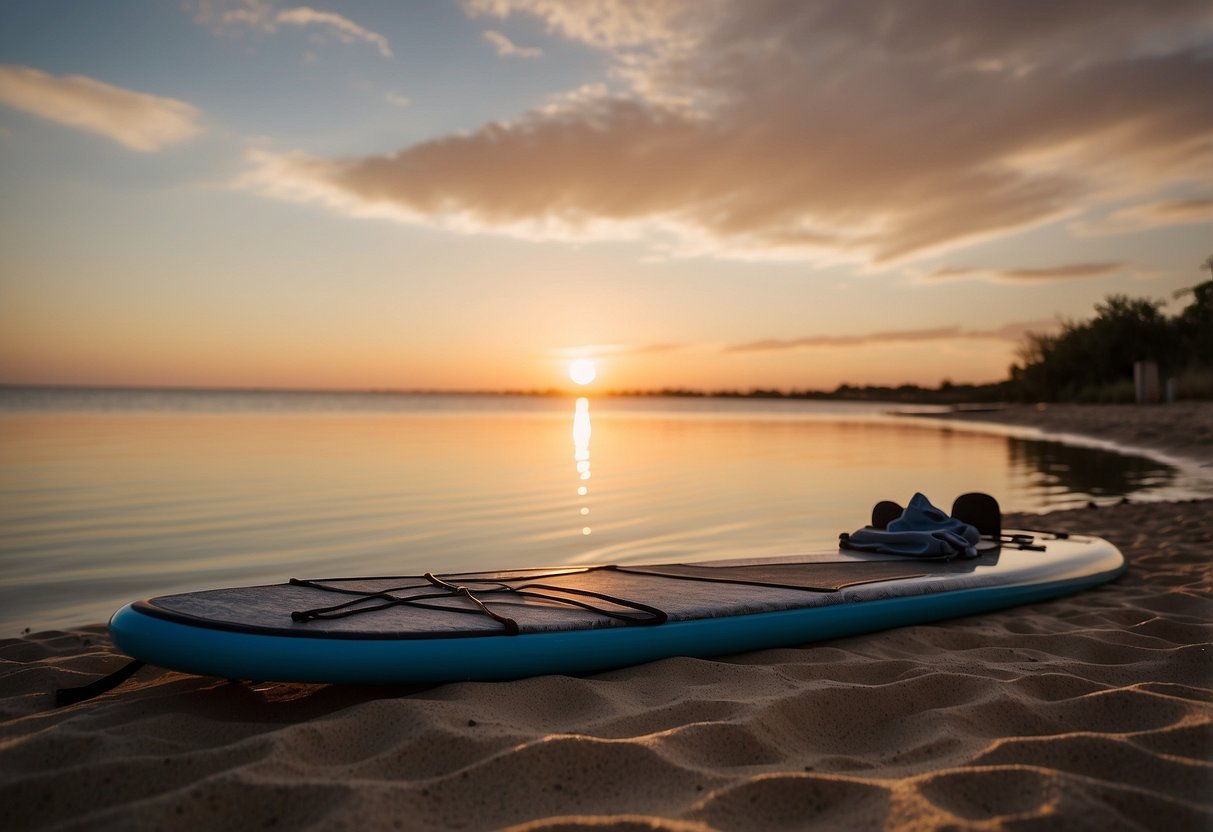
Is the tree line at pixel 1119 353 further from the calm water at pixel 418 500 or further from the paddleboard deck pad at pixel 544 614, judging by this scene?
the paddleboard deck pad at pixel 544 614

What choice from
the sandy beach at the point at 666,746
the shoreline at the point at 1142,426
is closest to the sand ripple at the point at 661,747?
the sandy beach at the point at 666,746

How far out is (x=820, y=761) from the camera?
214cm

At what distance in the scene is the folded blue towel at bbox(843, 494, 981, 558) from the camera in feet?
15.0

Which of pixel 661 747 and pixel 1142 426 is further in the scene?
pixel 1142 426

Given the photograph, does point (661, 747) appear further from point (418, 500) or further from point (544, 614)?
point (418, 500)

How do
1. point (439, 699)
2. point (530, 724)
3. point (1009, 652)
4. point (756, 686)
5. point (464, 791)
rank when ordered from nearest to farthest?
1. point (464, 791)
2. point (530, 724)
3. point (439, 699)
4. point (756, 686)
5. point (1009, 652)

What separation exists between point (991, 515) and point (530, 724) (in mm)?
3959

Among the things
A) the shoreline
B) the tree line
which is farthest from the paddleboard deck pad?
the tree line

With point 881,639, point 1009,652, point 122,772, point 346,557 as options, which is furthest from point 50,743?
point 346,557

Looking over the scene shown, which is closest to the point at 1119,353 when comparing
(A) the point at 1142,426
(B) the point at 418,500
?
(A) the point at 1142,426

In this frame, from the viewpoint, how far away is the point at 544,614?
3.08 meters

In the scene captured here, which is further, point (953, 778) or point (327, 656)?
point (327, 656)

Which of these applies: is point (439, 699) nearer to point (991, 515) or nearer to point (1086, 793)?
point (1086, 793)

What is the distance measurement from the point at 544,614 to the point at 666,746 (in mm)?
997
